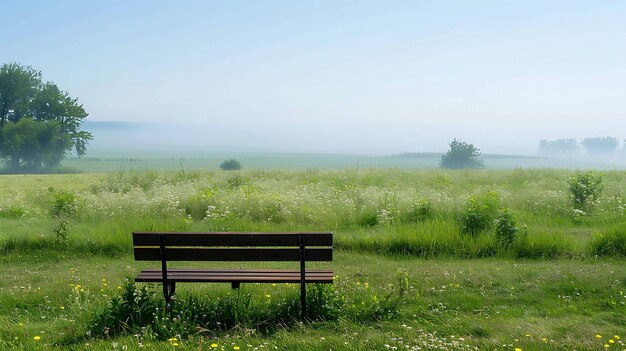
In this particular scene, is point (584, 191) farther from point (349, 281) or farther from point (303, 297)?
point (303, 297)

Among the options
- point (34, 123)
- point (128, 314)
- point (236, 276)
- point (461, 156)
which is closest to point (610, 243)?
point (236, 276)

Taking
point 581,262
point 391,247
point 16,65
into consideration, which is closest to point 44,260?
point 391,247

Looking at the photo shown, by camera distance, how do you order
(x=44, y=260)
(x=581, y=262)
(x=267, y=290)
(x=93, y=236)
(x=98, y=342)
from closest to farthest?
(x=98, y=342) < (x=267, y=290) < (x=581, y=262) < (x=44, y=260) < (x=93, y=236)

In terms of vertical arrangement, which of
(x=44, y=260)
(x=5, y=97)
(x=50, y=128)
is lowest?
(x=44, y=260)

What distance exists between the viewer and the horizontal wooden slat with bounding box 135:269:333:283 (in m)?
6.51

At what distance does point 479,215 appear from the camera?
11.9 metres

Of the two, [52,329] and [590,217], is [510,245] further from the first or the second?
[52,329]

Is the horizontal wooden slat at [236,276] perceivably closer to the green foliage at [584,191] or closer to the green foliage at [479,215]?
the green foliage at [479,215]

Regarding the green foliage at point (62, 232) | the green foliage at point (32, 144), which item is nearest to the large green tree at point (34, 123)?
the green foliage at point (32, 144)

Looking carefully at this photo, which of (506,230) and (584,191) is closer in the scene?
(506,230)

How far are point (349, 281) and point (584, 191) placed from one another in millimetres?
11108

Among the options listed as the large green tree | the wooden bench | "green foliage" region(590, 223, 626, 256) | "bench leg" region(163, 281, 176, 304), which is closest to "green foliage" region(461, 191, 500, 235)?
"green foliage" region(590, 223, 626, 256)

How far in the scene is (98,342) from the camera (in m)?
5.38

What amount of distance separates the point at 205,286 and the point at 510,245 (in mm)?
6483
